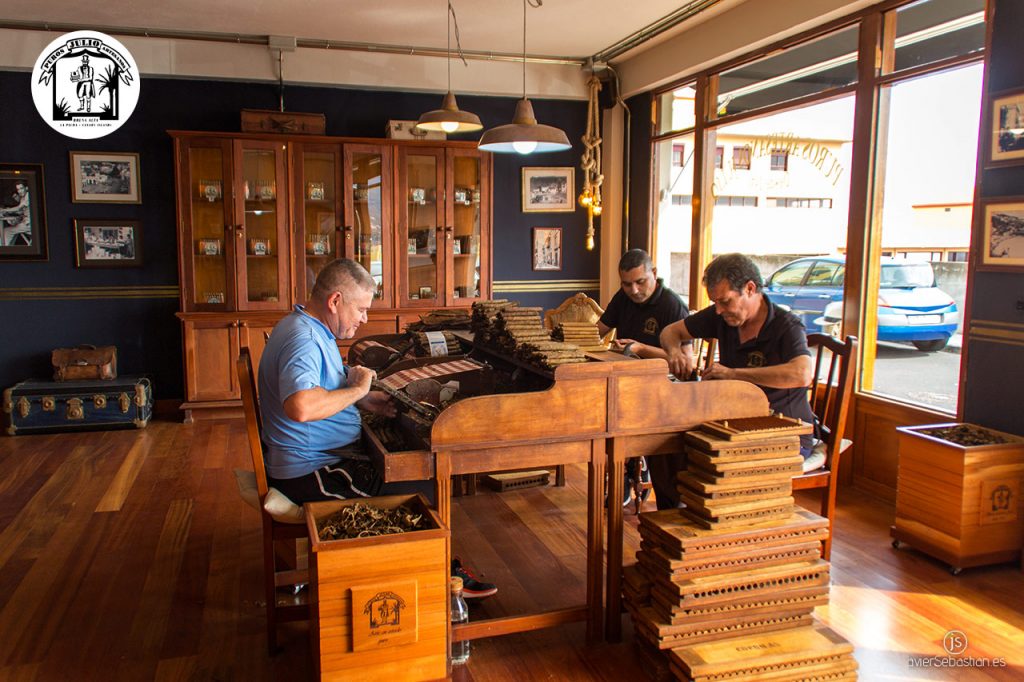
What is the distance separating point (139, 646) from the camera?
2.92 metres

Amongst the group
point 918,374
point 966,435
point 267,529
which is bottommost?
point 267,529

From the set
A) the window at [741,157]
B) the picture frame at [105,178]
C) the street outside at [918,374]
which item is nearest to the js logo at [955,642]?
the street outside at [918,374]

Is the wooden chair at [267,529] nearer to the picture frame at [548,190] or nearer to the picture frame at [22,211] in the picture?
the picture frame at [22,211]

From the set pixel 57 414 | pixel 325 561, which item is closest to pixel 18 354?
pixel 57 414

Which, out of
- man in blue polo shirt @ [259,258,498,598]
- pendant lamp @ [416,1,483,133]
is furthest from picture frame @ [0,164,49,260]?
man in blue polo shirt @ [259,258,498,598]

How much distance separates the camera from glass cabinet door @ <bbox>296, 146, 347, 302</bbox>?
6.71 m

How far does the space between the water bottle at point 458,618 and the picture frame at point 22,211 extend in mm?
5673

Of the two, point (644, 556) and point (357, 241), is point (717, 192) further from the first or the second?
point (644, 556)

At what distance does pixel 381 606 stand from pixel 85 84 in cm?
593

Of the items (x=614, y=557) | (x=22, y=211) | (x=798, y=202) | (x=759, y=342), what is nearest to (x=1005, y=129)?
(x=759, y=342)

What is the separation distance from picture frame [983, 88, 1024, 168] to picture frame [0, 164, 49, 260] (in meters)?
6.85

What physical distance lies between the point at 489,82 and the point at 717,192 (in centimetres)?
243

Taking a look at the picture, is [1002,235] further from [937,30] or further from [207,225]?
[207,225]

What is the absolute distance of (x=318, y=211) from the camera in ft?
22.4
